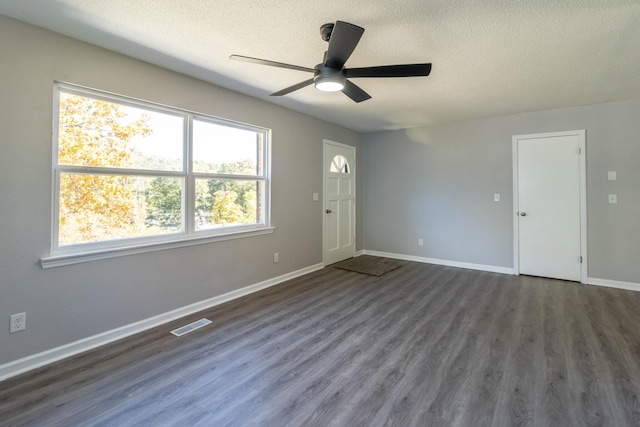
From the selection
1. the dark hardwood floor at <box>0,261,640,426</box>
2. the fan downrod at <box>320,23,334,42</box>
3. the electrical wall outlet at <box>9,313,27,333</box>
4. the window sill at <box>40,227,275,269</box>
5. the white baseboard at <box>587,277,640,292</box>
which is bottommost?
the dark hardwood floor at <box>0,261,640,426</box>

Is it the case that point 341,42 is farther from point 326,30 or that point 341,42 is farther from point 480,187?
point 480,187

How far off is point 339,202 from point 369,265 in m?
1.22

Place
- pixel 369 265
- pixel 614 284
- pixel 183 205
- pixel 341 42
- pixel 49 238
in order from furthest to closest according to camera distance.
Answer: pixel 369 265
pixel 614 284
pixel 183 205
pixel 49 238
pixel 341 42

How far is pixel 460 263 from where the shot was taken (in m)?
4.87

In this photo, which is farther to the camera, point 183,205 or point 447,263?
point 447,263

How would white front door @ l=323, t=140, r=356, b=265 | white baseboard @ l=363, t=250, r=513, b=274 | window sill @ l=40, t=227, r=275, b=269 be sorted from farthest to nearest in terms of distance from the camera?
1. white front door @ l=323, t=140, r=356, b=265
2. white baseboard @ l=363, t=250, r=513, b=274
3. window sill @ l=40, t=227, r=275, b=269

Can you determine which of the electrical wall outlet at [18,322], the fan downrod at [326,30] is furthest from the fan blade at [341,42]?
the electrical wall outlet at [18,322]

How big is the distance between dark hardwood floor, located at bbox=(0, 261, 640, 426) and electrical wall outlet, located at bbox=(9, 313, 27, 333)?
0.32 meters

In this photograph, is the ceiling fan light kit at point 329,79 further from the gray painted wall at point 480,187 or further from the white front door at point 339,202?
the gray painted wall at point 480,187

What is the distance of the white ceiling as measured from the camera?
1.89 meters

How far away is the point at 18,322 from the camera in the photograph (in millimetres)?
2020

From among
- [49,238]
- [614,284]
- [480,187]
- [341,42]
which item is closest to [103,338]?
[49,238]

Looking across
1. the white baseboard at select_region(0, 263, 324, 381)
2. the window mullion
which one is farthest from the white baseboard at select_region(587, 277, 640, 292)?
the window mullion

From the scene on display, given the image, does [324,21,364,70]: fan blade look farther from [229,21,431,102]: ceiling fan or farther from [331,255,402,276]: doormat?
[331,255,402,276]: doormat
